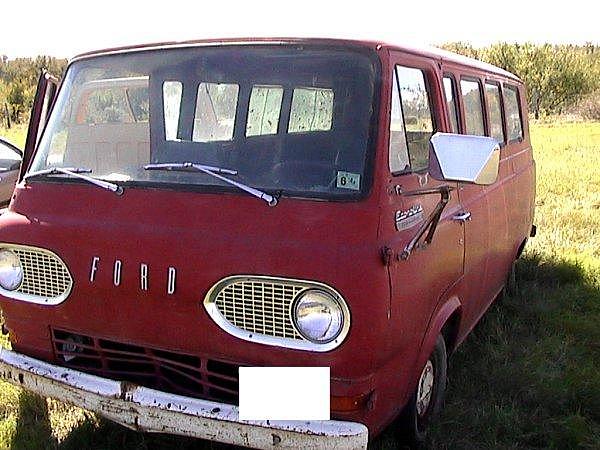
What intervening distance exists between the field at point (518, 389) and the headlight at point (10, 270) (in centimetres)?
94

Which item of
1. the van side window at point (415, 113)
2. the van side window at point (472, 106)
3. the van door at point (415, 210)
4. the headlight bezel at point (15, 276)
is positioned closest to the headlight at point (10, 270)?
the headlight bezel at point (15, 276)

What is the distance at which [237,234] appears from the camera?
280 cm

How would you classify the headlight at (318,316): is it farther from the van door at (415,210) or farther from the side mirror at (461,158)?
the side mirror at (461,158)

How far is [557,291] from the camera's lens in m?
6.04

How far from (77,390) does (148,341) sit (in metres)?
0.38

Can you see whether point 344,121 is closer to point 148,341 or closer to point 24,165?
point 148,341

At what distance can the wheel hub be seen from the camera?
3525mm

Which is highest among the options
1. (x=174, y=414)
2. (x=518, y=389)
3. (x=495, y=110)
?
(x=495, y=110)

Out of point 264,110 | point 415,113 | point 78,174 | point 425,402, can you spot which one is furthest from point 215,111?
point 425,402

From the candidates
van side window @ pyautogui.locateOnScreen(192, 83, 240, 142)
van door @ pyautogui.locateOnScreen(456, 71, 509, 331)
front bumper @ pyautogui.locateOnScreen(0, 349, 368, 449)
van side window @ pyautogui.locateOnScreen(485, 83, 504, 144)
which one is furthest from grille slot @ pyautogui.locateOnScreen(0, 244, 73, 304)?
van side window @ pyautogui.locateOnScreen(485, 83, 504, 144)

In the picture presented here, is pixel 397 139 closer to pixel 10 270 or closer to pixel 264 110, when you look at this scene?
pixel 264 110

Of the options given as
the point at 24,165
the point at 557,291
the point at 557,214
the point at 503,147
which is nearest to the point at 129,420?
the point at 24,165

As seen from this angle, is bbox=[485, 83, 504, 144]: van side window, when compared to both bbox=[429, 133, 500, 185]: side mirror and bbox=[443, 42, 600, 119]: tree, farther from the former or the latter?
bbox=[443, 42, 600, 119]: tree

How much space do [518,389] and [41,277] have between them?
2917 millimetres
